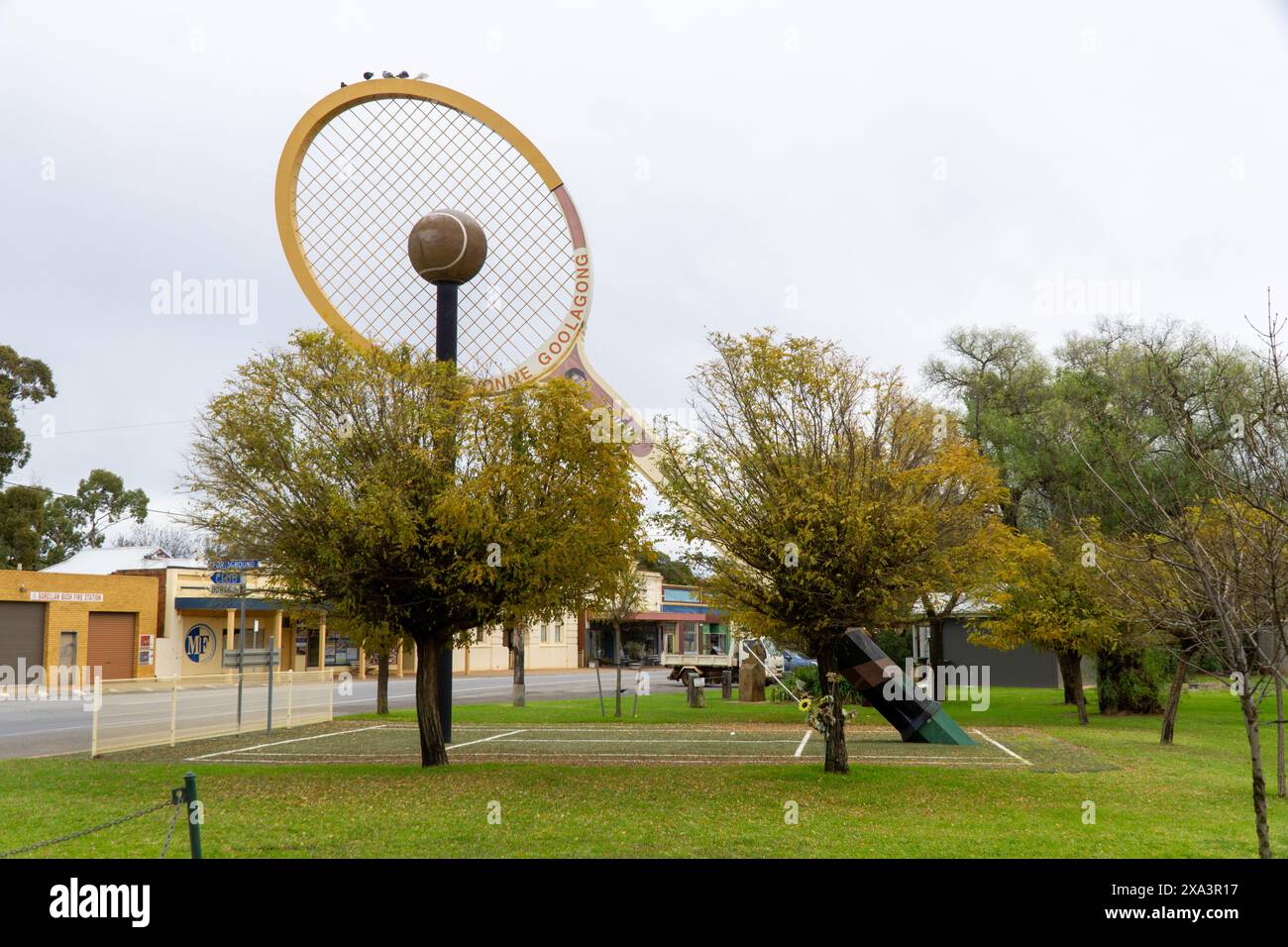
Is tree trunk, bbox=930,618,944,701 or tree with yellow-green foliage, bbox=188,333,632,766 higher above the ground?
tree with yellow-green foliage, bbox=188,333,632,766

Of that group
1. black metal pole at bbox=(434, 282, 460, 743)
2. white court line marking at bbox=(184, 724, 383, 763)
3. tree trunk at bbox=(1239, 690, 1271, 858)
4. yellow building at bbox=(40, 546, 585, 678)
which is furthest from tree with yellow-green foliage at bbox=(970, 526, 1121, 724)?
yellow building at bbox=(40, 546, 585, 678)

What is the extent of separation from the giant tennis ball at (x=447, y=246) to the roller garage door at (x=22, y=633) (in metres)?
29.4

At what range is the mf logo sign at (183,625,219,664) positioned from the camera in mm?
45719

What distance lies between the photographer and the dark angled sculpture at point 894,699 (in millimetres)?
19391

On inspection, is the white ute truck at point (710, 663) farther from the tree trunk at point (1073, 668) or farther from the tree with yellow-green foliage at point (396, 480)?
the tree with yellow-green foliage at point (396, 480)

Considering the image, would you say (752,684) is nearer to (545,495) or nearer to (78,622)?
(545,495)

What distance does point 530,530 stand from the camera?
13781mm

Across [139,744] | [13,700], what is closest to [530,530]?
[139,744]

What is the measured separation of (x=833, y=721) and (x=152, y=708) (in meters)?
12.4

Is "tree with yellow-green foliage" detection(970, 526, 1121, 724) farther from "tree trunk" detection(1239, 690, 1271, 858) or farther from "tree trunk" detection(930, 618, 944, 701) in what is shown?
"tree trunk" detection(1239, 690, 1271, 858)

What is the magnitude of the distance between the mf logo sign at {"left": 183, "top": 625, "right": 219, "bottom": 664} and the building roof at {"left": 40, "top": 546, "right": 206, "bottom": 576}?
274cm

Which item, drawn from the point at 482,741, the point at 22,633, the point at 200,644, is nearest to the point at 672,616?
the point at 200,644
